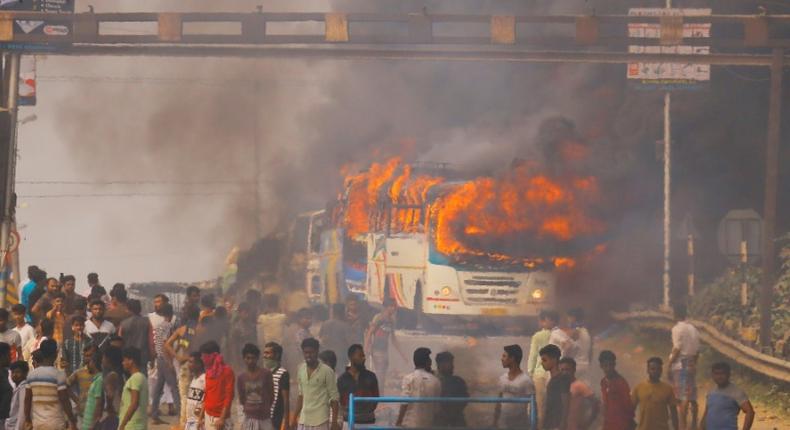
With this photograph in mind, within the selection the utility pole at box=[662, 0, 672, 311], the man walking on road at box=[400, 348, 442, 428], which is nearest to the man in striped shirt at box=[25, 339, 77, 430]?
the man walking on road at box=[400, 348, 442, 428]

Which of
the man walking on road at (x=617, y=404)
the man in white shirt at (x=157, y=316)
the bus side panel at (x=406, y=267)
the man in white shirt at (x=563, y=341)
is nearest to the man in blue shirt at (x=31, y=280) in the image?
the man in white shirt at (x=157, y=316)

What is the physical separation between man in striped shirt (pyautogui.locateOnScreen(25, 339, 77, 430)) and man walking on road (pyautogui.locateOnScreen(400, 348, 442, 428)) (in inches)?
122

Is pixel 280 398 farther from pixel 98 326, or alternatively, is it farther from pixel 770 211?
pixel 770 211

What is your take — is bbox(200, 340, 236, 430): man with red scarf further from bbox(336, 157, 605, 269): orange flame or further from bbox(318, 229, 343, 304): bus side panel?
bbox(318, 229, 343, 304): bus side panel

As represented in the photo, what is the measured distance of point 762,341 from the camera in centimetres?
2472

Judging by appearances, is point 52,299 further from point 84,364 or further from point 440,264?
point 440,264

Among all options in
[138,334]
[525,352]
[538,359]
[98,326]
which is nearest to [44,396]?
[98,326]

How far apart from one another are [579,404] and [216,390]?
343cm

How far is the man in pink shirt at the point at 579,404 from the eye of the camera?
14.4m

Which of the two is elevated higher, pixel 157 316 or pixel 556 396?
pixel 157 316

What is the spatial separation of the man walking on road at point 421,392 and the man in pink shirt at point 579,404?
135cm

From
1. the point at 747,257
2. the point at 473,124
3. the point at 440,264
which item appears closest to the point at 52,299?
the point at 440,264

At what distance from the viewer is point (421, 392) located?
13852 mm

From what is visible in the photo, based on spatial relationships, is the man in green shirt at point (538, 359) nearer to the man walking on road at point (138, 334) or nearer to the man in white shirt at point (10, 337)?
the man walking on road at point (138, 334)
